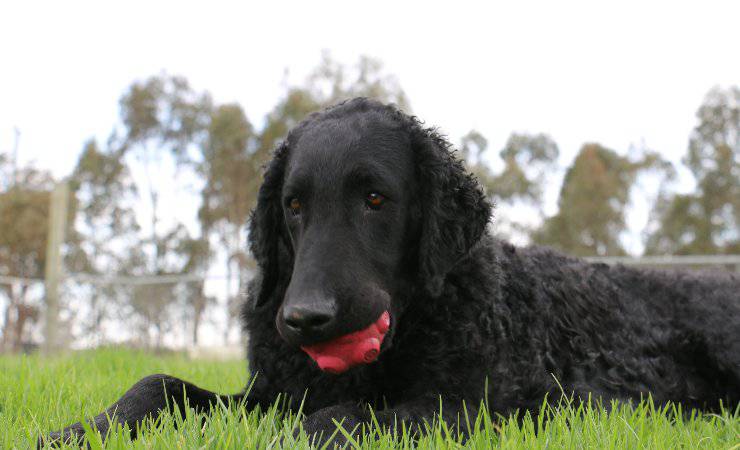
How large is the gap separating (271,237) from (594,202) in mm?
43136

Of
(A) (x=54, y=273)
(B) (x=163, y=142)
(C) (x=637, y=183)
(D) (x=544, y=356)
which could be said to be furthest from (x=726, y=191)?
(D) (x=544, y=356)

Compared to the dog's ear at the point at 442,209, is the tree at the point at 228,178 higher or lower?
higher

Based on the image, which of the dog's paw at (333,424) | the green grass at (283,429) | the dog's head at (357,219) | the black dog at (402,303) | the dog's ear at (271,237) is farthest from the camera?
the dog's ear at (271,237)

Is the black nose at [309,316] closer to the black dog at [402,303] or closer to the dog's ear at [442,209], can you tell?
the black dog at [402,303]

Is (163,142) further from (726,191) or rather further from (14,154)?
(726,191)

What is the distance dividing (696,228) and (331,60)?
Answer: 2403cm

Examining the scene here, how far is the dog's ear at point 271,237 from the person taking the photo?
142 inches

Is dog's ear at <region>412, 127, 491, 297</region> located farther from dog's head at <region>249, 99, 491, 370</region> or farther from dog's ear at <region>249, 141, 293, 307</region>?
dog's ear at <region>249, 141, 293, 307</region>

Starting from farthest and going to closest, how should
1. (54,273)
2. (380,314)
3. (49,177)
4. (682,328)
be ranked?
(49,177), (54,273), (682,328), (380,314)

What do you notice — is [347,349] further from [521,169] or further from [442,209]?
[521,169]

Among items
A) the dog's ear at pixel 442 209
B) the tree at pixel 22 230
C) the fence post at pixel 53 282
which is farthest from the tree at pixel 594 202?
the dog's ear at pixel 442 209

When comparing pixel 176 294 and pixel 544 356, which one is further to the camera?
pixel 176 294

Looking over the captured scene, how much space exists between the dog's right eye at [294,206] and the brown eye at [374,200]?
355 mm

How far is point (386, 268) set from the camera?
3.12m
